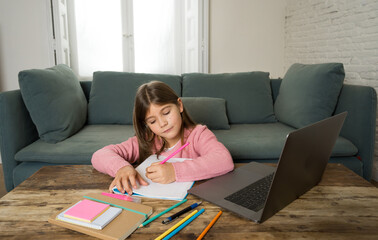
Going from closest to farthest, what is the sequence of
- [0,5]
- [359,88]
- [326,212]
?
[326,212] → [359,88] → [0,5]

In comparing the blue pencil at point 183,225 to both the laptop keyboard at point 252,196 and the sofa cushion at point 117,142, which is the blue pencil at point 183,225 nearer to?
the laptop keyboard at point 252,196

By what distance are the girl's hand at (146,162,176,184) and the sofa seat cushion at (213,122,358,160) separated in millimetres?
932

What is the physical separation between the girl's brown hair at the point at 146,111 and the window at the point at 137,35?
2463 millimetres

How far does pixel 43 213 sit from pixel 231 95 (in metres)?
1.86

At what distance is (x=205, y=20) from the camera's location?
363cm

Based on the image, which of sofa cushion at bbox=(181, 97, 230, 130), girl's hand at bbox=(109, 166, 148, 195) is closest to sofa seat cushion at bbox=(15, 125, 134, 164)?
sofa cushion at bbox=(181, 97, 230, 130)

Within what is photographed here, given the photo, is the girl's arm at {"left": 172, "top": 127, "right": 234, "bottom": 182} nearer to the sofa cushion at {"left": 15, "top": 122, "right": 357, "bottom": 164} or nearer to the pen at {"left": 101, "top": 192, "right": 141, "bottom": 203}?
the pen at {"left": 101, "top": 192, "right": 141, "bottom": 203}

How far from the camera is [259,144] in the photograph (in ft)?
6.20

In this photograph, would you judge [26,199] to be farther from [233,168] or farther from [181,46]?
[181,46]

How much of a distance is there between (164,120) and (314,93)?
1298 mm

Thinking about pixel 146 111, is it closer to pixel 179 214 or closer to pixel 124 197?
pixel 124 197

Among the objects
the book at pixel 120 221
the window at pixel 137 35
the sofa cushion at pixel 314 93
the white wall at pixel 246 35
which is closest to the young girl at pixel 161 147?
the book at pixel 120 221

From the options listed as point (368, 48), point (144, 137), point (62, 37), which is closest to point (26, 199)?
point (144, 137)

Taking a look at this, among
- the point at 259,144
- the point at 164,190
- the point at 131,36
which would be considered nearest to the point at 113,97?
the point at 259,144
